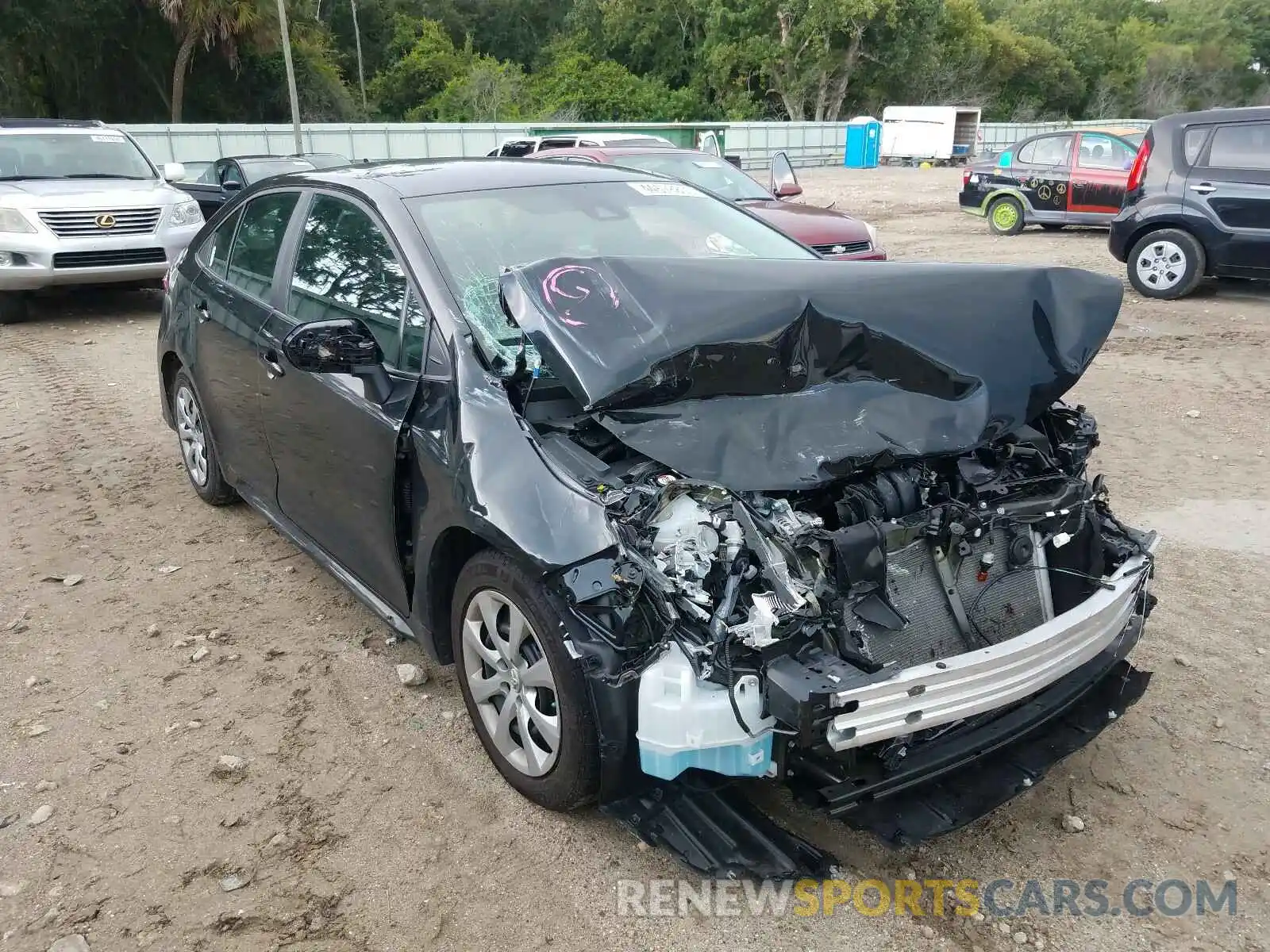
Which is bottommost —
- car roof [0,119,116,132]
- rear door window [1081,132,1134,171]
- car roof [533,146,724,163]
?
rear door window [1081,132,1134,171]

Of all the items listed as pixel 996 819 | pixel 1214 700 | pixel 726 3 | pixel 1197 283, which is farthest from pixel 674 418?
pixel 726 3

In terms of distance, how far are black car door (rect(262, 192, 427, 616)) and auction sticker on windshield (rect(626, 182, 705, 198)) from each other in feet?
3.81

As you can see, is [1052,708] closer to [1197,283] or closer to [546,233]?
[546,233]

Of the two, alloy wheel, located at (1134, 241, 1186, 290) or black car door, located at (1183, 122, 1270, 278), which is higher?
black car door, located at (1183, 122, 1270, 278)

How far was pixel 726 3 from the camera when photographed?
4844 cm

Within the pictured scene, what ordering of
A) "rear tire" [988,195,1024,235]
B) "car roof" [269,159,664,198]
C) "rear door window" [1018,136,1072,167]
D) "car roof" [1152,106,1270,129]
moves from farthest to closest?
1. "rear tire" [988,195,1024,235]
2. "rear door window" [1018,136,1072,167]
3. "car roof" [1152,106,1270,129]
4. "car roof" [269,159,664,198]

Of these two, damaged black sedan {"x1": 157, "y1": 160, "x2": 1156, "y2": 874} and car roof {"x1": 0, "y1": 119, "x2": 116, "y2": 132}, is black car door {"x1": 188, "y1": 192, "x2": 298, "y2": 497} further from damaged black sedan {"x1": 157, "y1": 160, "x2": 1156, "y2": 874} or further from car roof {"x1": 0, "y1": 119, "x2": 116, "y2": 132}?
car roof {"x1": 0, "y1": 119, "x2": 116, "y2": 132}

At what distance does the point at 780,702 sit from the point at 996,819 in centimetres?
107

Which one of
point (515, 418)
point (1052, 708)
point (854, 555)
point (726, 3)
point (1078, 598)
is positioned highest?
point (726, 3)

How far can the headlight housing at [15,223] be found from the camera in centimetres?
985

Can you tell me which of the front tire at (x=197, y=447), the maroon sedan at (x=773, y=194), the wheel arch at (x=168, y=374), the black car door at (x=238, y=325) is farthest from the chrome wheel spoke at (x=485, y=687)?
the maroon sedan at (x=773, y=194)

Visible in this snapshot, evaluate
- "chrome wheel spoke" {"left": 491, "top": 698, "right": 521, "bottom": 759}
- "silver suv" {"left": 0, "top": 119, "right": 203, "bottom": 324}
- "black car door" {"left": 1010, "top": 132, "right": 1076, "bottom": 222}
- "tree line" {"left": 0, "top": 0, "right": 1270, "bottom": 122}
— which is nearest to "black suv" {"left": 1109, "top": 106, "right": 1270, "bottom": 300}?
"black car door" {"left": 1010, "top": 132, "right": 1076, "bottom": 222}

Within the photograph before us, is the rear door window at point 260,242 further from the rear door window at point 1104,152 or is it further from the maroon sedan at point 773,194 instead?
the rear door window at point 1104,152

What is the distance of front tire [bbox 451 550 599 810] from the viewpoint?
262 cm
